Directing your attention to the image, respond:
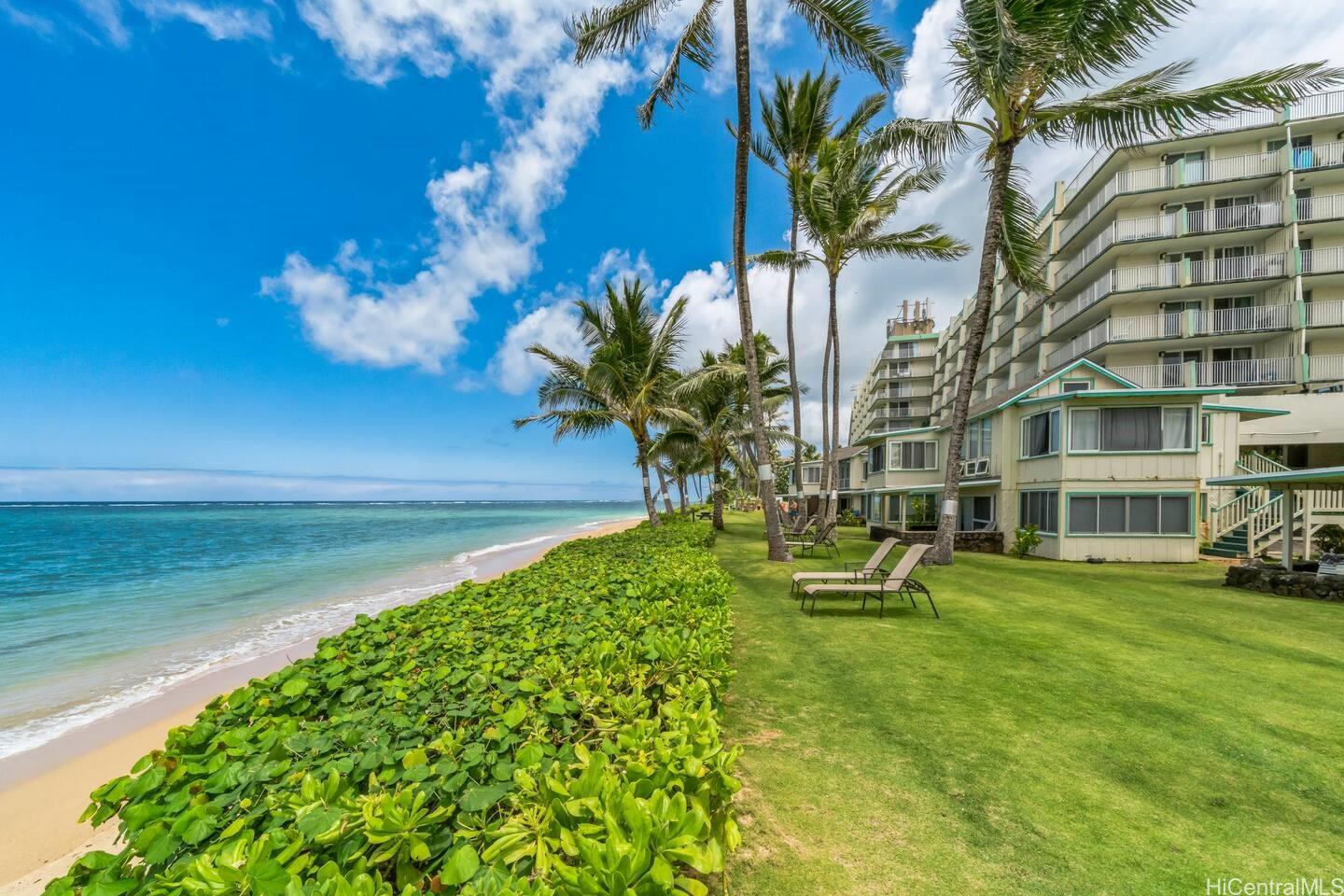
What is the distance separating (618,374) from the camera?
1647 cm

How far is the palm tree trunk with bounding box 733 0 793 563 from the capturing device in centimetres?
1079

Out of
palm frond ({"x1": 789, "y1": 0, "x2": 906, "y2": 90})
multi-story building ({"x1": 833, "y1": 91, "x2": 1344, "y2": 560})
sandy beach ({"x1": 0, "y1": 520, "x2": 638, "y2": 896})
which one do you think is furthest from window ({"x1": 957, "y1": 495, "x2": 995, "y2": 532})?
sandy beach ({"x1": 0, "y1": 520, "x2": 638, "y2": 896})

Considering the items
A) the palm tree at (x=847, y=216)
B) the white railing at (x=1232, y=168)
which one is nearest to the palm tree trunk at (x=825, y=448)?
the palm tree at (x=847, y=216)

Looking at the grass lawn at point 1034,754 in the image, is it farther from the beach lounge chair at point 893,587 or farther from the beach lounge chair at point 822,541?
the beach lounge chair at point 822,541

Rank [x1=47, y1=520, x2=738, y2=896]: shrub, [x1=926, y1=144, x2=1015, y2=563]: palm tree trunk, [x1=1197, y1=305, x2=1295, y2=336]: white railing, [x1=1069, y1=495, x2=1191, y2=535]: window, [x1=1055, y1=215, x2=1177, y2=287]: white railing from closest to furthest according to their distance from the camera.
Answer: [x1=47, y1=520, x2=738, y2=896]: shrub < [x1=926, y1=144, x2=1015, y2=563]: palm tree trunk < [x1=1069, y1=495, x2=1191, y2=535]: window < [x1=1197, y1=305, x2=1295, y2=336]: white railing < [x1=1055, y1=215, x2=1177, y2=287]: white railing

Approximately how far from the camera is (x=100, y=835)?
4.19 meters

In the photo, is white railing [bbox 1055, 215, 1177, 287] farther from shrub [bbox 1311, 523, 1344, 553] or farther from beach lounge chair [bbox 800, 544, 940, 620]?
beach lounge chair [bbox 800, 544, 940, 620]

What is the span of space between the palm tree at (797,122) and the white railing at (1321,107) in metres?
20.3

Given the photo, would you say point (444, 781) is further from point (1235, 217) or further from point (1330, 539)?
point (1235, 217)

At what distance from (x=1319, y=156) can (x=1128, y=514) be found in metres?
21.4

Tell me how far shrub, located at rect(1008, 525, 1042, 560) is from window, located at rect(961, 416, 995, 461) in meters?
3.56

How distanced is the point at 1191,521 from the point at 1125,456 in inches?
89.5

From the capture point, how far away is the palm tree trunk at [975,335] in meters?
12.3

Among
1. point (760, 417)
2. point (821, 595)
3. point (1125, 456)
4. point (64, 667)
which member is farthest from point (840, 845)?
point (1125, 456)
